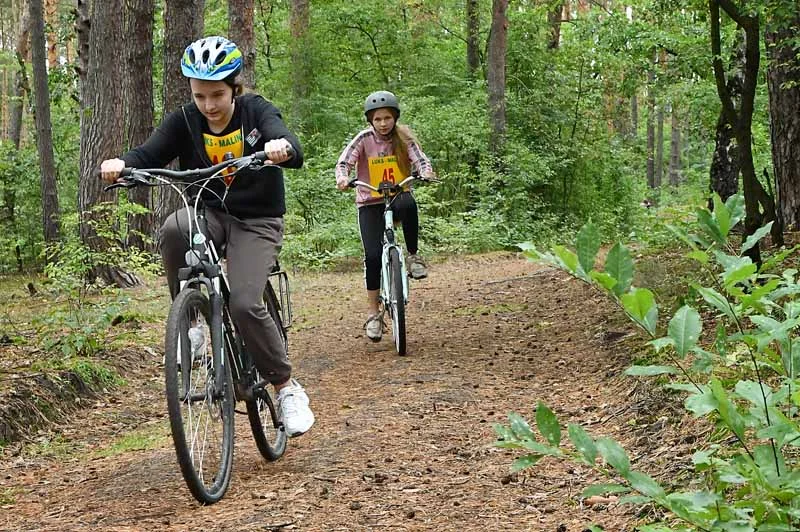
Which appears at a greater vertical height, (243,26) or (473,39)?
(473,39)

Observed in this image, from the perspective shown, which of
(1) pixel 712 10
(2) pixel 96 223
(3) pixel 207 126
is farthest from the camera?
(2) pixel 96 223

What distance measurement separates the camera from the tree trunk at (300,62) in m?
24.5

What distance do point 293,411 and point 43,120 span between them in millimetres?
13831

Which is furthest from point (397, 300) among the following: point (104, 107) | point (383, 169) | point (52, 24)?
point (52, 24)

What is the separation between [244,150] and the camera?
486 cm

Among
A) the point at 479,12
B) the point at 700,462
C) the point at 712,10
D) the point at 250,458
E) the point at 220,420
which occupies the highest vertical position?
the point at 479,12

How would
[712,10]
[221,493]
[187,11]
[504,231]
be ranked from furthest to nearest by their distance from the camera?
[504,231] → [187,11] → [712,10] → [221,493]

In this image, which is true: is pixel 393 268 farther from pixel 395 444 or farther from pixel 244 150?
pixel 244 150

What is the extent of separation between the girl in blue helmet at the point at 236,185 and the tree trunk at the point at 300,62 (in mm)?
19419

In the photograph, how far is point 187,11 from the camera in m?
11.3

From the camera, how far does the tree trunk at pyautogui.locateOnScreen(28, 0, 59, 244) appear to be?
15844mm

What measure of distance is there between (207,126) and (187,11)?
7.02 m

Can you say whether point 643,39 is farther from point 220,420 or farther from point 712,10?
point 220,420

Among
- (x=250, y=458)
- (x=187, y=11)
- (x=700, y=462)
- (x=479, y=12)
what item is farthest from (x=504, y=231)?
(x=700, y=462)
